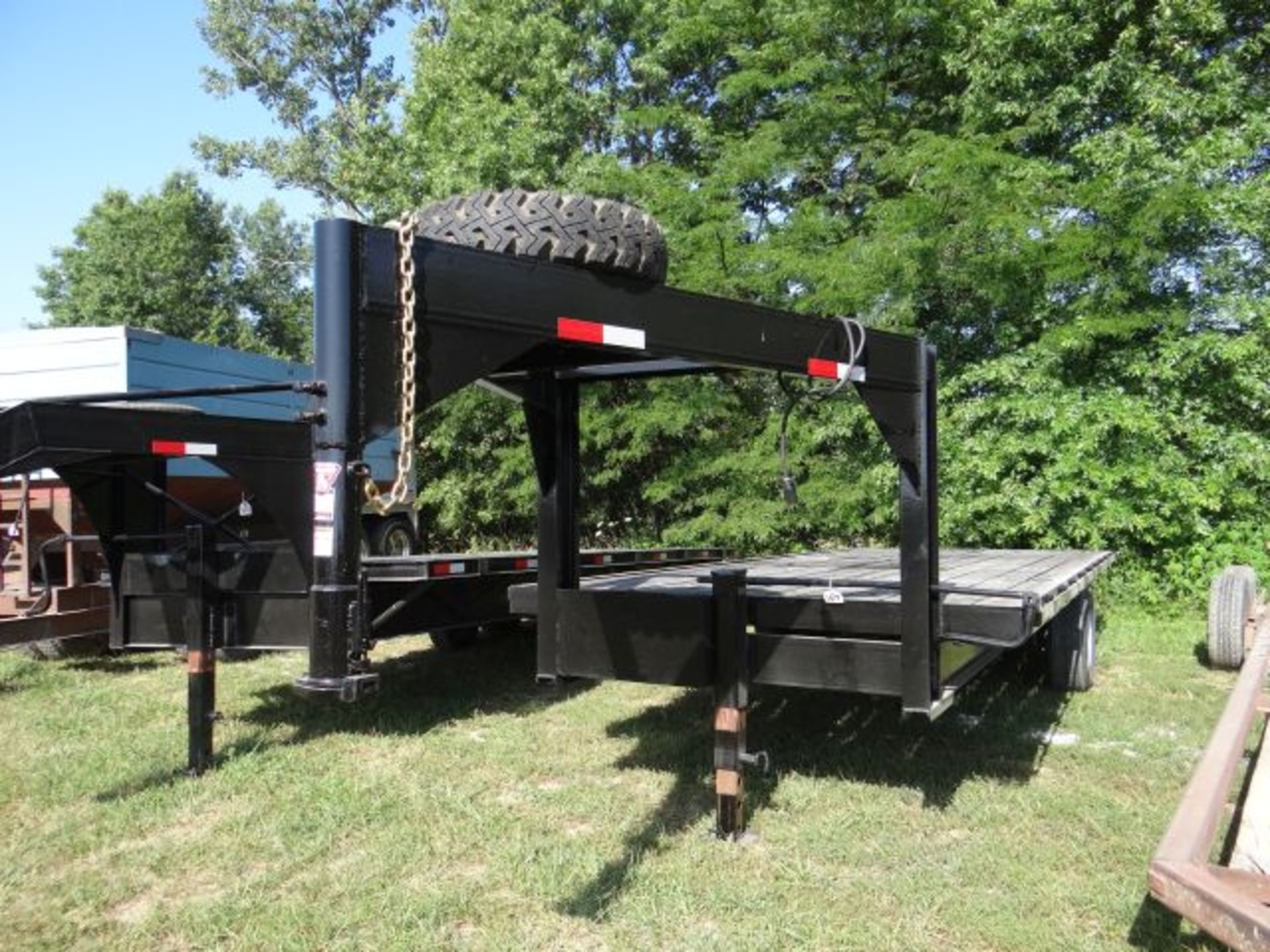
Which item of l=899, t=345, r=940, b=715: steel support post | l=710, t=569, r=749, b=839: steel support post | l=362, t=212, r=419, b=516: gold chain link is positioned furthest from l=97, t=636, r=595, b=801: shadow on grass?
l=362, t=212, r=419, b=516: gold chain link

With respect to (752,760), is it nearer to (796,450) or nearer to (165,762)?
(165,762)

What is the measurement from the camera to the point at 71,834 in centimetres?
408

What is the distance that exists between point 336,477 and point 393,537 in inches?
349

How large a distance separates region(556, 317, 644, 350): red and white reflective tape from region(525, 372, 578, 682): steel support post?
1.28 m

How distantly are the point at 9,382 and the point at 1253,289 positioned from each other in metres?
11.8

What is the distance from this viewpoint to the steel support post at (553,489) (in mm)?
4297

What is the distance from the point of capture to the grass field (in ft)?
10.5

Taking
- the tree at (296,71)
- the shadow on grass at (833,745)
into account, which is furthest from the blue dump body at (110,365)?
the tree at (296,71)

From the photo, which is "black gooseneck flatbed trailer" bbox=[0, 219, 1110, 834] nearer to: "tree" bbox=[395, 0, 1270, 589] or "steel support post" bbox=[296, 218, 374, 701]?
"steel support post" bbox=[296, 218, 374, 701]

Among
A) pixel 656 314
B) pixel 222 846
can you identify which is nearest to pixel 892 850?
pixel 656 314

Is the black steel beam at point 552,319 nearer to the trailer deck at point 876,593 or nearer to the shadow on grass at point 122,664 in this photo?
the trailer deck at point 876,593

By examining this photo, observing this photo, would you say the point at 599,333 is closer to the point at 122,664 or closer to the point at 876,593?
the point at 876,593

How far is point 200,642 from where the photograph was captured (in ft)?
16.6

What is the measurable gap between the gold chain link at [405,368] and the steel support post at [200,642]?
10.2 feet
